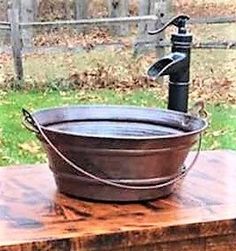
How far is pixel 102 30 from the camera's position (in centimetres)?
547

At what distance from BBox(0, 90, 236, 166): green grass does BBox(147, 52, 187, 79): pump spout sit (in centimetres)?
127

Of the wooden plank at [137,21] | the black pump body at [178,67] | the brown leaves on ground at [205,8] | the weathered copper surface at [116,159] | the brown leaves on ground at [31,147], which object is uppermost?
the black pump body at [178,67]

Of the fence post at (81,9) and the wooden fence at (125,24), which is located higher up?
the wooden fence at (125,24)

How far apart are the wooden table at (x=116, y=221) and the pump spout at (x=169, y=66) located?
201mm

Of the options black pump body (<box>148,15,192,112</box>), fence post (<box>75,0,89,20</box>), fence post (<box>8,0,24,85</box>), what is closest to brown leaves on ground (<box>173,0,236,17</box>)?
fence post (<box>75,0,89,20</box>)

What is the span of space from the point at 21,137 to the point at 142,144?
1.91 m

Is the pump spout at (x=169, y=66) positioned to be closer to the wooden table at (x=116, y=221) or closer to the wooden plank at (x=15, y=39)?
the wooden table at (x=116, y=221)

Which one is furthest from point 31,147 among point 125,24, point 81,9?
point 81,9

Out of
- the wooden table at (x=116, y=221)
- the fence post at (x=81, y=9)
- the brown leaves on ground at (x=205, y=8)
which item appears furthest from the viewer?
the fence post at (x=81, y=9)

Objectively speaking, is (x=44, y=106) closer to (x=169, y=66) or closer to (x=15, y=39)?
(x=15, y=39)

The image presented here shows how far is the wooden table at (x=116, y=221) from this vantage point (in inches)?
45.1

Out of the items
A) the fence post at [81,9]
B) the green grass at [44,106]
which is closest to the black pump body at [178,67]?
the green grass at [44,106]

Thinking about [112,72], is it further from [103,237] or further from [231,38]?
[103,237]

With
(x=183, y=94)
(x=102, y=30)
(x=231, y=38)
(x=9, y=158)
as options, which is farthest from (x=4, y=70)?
(x=183, y=94)
